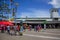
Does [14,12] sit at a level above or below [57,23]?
above

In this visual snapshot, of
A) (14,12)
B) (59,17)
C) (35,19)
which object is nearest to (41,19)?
(35,19)

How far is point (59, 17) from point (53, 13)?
7457 millimetres

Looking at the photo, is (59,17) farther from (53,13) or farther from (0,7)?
(0,7)

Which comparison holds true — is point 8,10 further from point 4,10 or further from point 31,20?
point 31,20

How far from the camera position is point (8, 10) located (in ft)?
151

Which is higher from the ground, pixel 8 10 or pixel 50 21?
pixel 8 10

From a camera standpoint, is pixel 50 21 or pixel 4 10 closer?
pixel 4 10

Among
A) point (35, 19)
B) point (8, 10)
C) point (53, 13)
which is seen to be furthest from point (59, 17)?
point (8, 10)

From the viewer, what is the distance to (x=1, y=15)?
152ft

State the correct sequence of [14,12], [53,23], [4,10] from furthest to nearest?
[53,23]
[4,10]
[14,12]

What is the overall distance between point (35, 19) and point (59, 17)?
15000mm

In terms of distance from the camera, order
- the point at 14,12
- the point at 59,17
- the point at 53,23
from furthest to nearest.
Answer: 1. the point at 59,17
2. the point at 53,23
3. the point at 14,12

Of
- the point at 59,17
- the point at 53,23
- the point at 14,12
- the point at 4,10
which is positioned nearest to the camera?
the point at 14,12

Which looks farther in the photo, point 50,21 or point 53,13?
point 53,13
